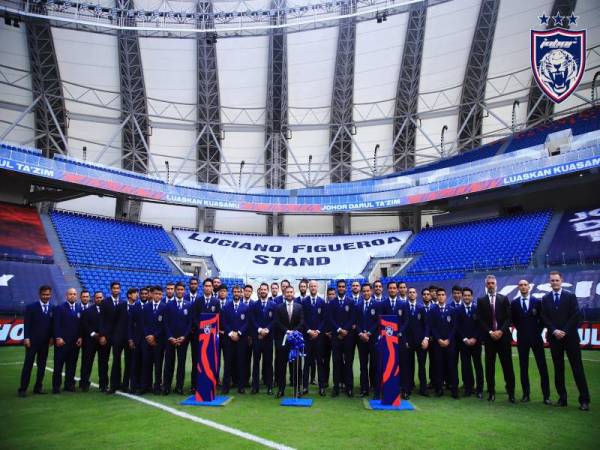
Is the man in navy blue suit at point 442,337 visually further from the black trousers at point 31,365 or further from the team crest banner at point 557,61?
the team crest banner at point 557,61

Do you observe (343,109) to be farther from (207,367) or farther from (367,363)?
(207,367)

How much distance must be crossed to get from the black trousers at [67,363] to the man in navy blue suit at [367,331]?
544cm

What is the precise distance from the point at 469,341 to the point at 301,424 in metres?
3.62

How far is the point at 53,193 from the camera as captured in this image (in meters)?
29.5

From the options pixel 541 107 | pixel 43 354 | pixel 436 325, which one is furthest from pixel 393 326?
pixel 541 107

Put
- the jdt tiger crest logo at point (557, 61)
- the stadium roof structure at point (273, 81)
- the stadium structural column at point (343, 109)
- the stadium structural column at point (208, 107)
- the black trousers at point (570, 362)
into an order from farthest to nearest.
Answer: the stadium structural column at point (343, 109)
the stadium structural column at point (208, 107)
the stadium roof structure at point (273, 81)
the jdt tiger crest logo at point (557, 61)
the black trousers at point (570, 362)

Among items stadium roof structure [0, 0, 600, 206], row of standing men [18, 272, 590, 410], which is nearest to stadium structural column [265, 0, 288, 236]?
stadium roof structure [0, 0, 600, 206]

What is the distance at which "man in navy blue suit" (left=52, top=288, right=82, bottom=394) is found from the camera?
7793 millimetres

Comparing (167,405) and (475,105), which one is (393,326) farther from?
(475,105)

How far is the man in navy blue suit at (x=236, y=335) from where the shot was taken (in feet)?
25.8

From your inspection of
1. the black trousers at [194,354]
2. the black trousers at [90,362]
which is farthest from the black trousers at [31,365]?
the black trousers at [194,354]

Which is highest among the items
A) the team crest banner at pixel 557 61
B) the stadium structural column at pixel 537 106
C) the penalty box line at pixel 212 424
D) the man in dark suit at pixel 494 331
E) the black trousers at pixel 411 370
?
the stadium structural column at pixel 537 106

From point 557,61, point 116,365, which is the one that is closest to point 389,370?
point 116,365

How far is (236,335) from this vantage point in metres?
7.86
